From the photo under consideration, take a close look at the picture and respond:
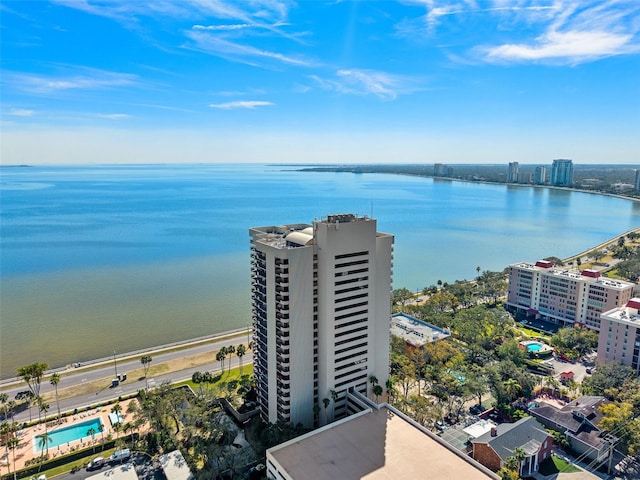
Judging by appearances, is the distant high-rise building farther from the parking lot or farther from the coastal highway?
the coastal highway

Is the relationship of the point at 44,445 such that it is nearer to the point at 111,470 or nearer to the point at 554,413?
the point at 111,470

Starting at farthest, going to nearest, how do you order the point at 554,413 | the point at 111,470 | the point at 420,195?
the point at 420,195 → the point at 554,413 → the point at 111,470

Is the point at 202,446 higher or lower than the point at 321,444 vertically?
lower

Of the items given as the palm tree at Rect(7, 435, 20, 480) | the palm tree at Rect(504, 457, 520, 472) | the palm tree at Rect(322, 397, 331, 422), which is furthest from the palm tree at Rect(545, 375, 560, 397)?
the palm tree at Rect(7, 435, 20, 480)

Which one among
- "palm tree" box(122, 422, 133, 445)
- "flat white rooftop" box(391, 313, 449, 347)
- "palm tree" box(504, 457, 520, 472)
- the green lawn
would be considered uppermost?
"palm tree" box(504, 457, 520, 472)

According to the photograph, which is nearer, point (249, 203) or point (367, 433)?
point (367, 433)

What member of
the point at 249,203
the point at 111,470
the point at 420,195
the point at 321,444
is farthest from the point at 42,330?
the point at 420,195

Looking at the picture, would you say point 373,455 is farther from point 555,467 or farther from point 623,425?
point 623,425

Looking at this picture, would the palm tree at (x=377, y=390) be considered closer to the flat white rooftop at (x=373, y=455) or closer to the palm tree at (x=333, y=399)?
the palm tree at (x=333, y=399)
